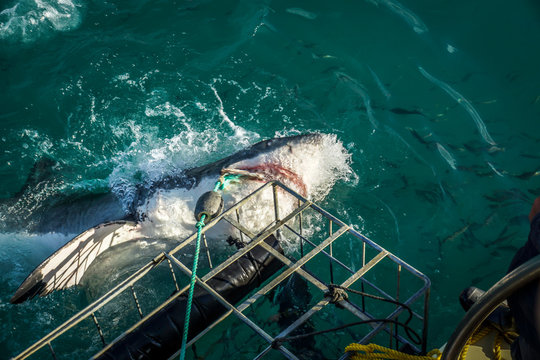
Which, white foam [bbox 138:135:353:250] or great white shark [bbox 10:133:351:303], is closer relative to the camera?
great white shark [bbox 10:133:351:303]

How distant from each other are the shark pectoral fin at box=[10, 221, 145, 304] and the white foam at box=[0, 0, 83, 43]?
4.29 m

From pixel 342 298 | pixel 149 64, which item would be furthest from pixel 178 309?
pixel 149 64

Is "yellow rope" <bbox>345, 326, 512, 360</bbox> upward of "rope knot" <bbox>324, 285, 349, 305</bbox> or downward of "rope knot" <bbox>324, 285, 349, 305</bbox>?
downward

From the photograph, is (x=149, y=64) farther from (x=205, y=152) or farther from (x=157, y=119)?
(x=205, y=152)

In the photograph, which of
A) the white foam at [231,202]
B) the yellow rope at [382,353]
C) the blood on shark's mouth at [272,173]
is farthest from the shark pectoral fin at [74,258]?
the yellow rope at [382,353]

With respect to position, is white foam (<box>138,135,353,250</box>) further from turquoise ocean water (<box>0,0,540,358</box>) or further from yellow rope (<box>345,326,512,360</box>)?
yellow rope (<box>345,326,512,360</box>)

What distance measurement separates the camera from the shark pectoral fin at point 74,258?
3.62 metres

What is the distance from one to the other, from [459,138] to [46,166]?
4626mm

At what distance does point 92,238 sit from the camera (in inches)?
153

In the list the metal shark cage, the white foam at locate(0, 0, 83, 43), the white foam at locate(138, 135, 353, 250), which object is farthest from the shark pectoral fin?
the white foam at locate(0, 0, 83, 43)

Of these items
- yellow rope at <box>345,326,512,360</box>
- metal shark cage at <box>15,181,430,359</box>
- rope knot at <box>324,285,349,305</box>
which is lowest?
metal shark cage at <box>15,181,430,359</box>

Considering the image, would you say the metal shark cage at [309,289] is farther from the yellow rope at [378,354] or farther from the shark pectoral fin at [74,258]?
the yellow rope at [378,354]

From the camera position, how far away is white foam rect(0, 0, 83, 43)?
23.0ft

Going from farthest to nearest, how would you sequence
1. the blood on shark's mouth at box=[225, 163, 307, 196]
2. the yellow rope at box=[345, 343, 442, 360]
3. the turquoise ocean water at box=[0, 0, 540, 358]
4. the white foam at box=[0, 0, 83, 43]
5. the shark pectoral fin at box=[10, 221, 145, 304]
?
the white foam at box=[0, 0, 83, 43] → the turquoise ocean water at box=[0, 0, 540, 358] → the blood on shark's mouth at box=[225, 163, 307, 196] → the shark pectoral fin at box=[10, 221, 145, 304] → the yellow rope at box=[345, 343, 442, 360]
